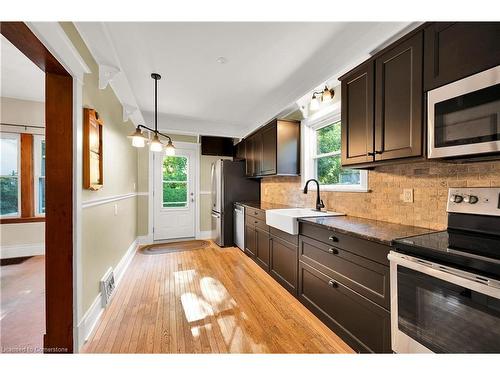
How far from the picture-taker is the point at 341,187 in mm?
2564

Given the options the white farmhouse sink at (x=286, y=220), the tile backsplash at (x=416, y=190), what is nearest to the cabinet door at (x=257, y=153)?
the white farmhouse sink at (x=286, y=220)

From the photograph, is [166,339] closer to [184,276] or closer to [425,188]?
[184,276]

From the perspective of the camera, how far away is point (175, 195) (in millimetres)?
4965

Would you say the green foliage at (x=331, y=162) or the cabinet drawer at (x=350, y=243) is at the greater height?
the green foliage at (x=331, y=162)

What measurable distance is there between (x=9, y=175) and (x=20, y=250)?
126cm

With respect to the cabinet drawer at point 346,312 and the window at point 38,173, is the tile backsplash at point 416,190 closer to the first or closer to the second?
the cabinet drawer at point 346,312

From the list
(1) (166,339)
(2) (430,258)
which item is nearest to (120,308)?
(1) (166,339)

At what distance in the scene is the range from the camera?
911 mm

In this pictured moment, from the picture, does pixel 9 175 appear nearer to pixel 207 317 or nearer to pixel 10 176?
pixel 10 176

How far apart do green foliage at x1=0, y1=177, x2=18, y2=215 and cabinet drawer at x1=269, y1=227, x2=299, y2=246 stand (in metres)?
4.27

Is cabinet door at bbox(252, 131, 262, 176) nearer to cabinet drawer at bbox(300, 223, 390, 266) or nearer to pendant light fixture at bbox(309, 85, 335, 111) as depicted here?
pendant light fixture at bbox(309, 85, 335, 111)

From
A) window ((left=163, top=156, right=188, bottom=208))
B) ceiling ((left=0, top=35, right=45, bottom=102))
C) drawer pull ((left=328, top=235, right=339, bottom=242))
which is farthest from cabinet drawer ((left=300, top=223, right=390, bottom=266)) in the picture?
window ((left=163, top=156, right=188, bottom=208))

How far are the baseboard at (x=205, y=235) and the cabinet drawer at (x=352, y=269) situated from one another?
135 inches

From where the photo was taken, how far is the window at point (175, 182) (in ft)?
16.0
